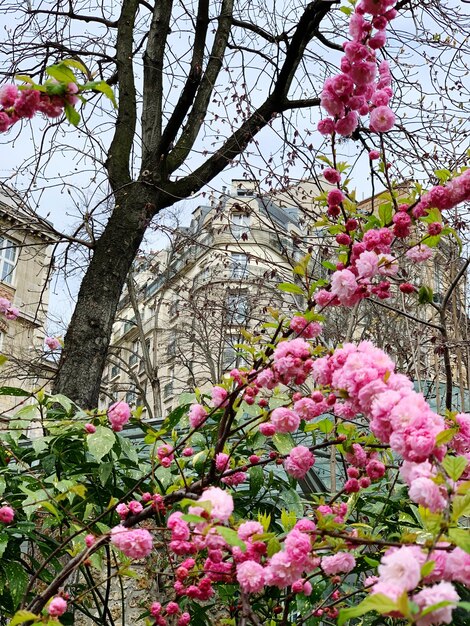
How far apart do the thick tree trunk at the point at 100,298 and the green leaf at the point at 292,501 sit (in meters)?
1.46

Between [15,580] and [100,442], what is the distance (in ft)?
1.51

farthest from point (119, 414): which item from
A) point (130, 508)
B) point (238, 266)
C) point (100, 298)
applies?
point (238, 266)

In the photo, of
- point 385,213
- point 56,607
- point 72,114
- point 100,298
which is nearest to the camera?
point 56,607

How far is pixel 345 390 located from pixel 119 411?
0.93 metres

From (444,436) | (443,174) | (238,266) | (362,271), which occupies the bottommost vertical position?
(444,436)

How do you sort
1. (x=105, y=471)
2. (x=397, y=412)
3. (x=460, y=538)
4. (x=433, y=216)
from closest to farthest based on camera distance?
(x=460, y=538) → (x=397, y=412) → (x=433, y=216) → (x=105, y=471)

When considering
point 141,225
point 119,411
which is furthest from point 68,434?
point 141,225

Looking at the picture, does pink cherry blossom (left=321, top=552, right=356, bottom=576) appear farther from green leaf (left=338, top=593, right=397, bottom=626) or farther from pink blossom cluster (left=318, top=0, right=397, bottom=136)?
pink blossom cluster (left=318, top=0, right=397, bottom=136)

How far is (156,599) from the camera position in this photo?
2.49 meters

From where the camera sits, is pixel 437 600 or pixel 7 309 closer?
pixel 437 600

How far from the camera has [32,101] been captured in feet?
5.17

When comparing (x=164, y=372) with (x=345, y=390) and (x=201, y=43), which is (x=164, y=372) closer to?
(x=201, y=43)

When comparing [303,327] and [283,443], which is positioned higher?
[303,327]

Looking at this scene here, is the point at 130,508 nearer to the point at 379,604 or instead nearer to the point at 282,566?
the point at 282,566
